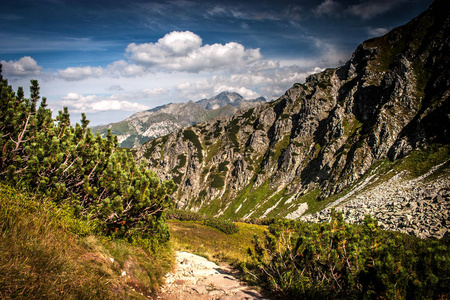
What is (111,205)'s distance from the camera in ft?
30.1

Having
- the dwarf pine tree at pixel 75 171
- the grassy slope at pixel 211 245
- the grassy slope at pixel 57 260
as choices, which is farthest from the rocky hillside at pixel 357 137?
the grassy slope at pixel 57 260

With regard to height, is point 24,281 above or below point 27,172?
below

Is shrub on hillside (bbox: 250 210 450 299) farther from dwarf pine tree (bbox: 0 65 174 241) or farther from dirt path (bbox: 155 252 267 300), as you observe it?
dwarf pine tree (bbox: 0 65 174 241)

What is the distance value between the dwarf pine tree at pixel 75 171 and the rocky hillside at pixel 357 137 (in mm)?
84321

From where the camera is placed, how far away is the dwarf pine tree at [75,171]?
8273mm

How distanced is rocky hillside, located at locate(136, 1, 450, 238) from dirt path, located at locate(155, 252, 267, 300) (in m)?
81.4

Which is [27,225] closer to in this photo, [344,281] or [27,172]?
[27,172]

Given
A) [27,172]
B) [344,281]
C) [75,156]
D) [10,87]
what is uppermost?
[10,87]

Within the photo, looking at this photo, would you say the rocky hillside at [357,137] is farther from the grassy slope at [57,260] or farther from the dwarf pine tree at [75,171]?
the grassy slope at [57,260]

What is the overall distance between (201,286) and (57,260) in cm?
582

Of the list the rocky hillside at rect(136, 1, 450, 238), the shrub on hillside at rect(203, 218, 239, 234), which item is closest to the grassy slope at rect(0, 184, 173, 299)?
the shrub on hillside at rect(203, 218, 239, 234)

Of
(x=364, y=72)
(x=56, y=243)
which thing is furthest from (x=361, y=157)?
(x=56, y=243)

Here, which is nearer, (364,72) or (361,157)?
(361,157)

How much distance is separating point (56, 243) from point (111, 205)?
3541mm
